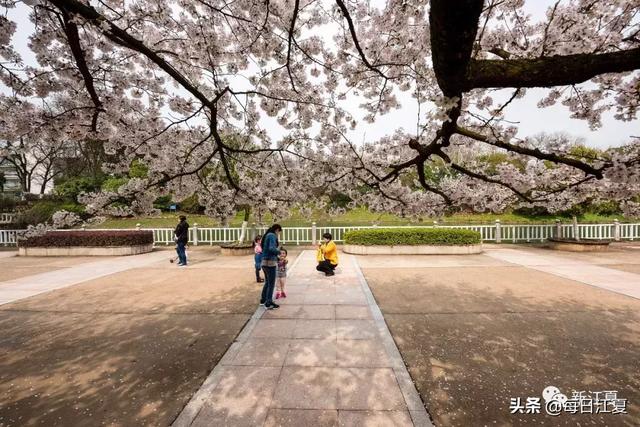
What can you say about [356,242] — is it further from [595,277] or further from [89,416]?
[89,416]

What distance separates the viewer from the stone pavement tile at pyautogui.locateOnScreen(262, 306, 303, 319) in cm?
541

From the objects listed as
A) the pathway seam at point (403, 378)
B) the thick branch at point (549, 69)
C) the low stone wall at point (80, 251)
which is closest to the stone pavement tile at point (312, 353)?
the pathway seam at point (403, 378)

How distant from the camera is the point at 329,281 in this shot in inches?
314

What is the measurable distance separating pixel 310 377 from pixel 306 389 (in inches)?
9.2

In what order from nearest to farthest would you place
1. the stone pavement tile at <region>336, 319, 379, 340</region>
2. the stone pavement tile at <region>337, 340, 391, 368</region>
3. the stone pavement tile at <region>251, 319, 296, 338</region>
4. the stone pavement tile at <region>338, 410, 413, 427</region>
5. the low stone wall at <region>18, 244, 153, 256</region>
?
1. the stone pavement tile at <region>338, 410, 413, 427</region>
2. the stone pavement tile at <region>337, 340, 391, 368</region>
3. the stone pavement tile at <region>336, 319, 379, 340</region>
4. the stone pavement tile at <region>251, 319, 296, 338</region>
5. the low stone wall at <region>18, 244, 153, 256</region>

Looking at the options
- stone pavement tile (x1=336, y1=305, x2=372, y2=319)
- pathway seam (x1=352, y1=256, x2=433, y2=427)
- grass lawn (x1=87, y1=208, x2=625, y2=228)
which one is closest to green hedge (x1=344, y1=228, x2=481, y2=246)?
grass lawn (x1=87, y1=208, x2=625, y2=228)

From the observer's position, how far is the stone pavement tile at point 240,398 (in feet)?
9.13

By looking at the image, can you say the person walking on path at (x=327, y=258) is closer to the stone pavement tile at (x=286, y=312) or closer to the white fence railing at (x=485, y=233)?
the stone pavement tile at (x=286, y=312)

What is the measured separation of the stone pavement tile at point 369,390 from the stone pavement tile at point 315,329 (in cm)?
100

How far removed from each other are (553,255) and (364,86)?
35.2 feet

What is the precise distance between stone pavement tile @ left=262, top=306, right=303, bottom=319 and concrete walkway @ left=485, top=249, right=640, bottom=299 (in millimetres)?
7012

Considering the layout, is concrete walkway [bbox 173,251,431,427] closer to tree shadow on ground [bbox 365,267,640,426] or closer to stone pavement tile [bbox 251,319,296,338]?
stone pavement tile [bbox 251,319,296,338]

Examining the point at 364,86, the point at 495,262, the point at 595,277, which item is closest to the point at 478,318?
the point at 364,86

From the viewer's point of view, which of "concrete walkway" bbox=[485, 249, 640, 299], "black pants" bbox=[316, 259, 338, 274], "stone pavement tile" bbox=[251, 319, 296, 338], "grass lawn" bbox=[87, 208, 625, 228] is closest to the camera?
→ "stone pavement tile" bbox=[251, 319, 296, 338]
